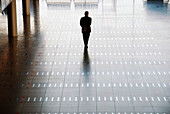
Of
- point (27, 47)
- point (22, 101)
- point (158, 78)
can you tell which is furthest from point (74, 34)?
point (22, 101)

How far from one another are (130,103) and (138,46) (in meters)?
6.09

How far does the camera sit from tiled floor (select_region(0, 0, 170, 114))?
37.2 ft

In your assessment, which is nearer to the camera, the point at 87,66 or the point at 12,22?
the point at 87,66

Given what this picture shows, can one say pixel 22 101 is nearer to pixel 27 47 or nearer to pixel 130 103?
pixel 130 103

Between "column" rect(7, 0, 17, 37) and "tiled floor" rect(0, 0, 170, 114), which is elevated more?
"column" rect(7, 0, 17, 37)

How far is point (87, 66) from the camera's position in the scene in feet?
47.6

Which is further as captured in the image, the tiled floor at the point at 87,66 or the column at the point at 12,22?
the column at the point at 12,22

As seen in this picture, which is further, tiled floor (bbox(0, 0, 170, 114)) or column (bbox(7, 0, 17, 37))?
column (bbox(7, 0, 17, 37))

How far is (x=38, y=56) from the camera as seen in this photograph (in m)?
15.6

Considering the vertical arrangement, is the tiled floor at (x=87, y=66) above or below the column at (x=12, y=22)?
below

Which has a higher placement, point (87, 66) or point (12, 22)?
point (12, 22)

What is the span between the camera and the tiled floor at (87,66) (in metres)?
11.3

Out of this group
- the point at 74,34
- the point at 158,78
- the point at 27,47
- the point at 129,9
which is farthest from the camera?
the point at 129,9

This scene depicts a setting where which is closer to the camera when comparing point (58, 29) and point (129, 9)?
point (58, 29)
